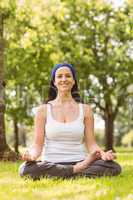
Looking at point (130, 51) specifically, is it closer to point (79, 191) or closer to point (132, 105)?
point (132, 105)

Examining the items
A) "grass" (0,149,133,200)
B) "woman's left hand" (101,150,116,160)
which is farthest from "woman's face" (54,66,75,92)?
"grass" (0,149,133,200)

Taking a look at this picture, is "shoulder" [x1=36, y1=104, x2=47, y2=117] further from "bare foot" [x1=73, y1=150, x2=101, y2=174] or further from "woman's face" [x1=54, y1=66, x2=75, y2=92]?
"bare foot" [x1=73, y1=150, x2=101, y2=174]

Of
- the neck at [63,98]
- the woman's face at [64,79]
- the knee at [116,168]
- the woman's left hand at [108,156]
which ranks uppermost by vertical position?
the woman's face at [64,79]

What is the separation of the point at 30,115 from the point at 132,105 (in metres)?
9.05

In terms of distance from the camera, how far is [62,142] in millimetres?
8680

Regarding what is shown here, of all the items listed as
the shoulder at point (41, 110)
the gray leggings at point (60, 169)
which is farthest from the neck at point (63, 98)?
the gray leggings at point (60, 169)

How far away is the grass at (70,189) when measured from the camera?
643 cm

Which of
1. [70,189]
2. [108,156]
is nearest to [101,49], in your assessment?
[108,156]

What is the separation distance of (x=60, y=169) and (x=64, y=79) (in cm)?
147

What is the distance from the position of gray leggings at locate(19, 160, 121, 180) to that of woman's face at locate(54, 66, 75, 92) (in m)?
1.26

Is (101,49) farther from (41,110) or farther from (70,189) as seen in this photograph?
(70,189)

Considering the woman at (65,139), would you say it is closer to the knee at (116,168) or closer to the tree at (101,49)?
the knee at (116,168)

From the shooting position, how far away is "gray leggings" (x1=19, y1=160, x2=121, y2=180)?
8.33 m

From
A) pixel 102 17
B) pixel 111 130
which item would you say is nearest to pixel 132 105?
pixel 111 130
